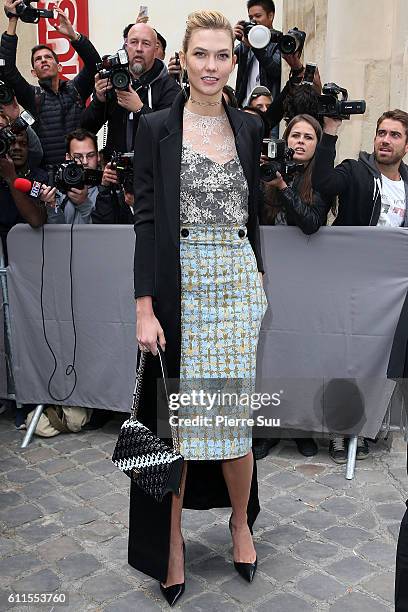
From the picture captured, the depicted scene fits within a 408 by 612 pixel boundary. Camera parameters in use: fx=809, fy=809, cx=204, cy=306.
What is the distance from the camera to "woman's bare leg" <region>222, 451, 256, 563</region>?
3.14 m

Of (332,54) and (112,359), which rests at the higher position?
(332,54)

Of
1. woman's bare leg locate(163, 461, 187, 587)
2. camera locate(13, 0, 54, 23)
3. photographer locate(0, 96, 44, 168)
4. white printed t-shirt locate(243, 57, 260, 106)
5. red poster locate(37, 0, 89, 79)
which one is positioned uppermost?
red poster locate(37, 0, 89, 79)

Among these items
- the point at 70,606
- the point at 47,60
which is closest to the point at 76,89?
the point at 47,60

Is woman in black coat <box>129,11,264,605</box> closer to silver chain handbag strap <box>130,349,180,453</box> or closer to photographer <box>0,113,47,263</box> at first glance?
silver chain handbag strap <box>130,349,180,453</box>

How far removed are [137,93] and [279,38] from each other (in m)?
0.95

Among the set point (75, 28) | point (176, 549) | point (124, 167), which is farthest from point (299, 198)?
point (75, 28)

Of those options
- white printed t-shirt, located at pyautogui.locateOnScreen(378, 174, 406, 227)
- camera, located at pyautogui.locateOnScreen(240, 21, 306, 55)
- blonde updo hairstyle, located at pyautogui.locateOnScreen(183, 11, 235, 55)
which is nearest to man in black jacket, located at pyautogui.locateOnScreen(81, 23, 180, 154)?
camera, located at pyautogui.locateOnScreen(240, 21, 306, 55)

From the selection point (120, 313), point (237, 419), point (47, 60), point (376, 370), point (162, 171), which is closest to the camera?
point (162, 171)

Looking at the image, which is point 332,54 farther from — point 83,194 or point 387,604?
point 387,604

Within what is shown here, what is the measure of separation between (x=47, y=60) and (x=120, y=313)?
226 centimetres

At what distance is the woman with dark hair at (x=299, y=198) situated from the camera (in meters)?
4.11

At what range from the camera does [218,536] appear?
3.53m

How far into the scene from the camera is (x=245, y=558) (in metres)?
3.20

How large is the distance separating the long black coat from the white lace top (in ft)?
0.11
